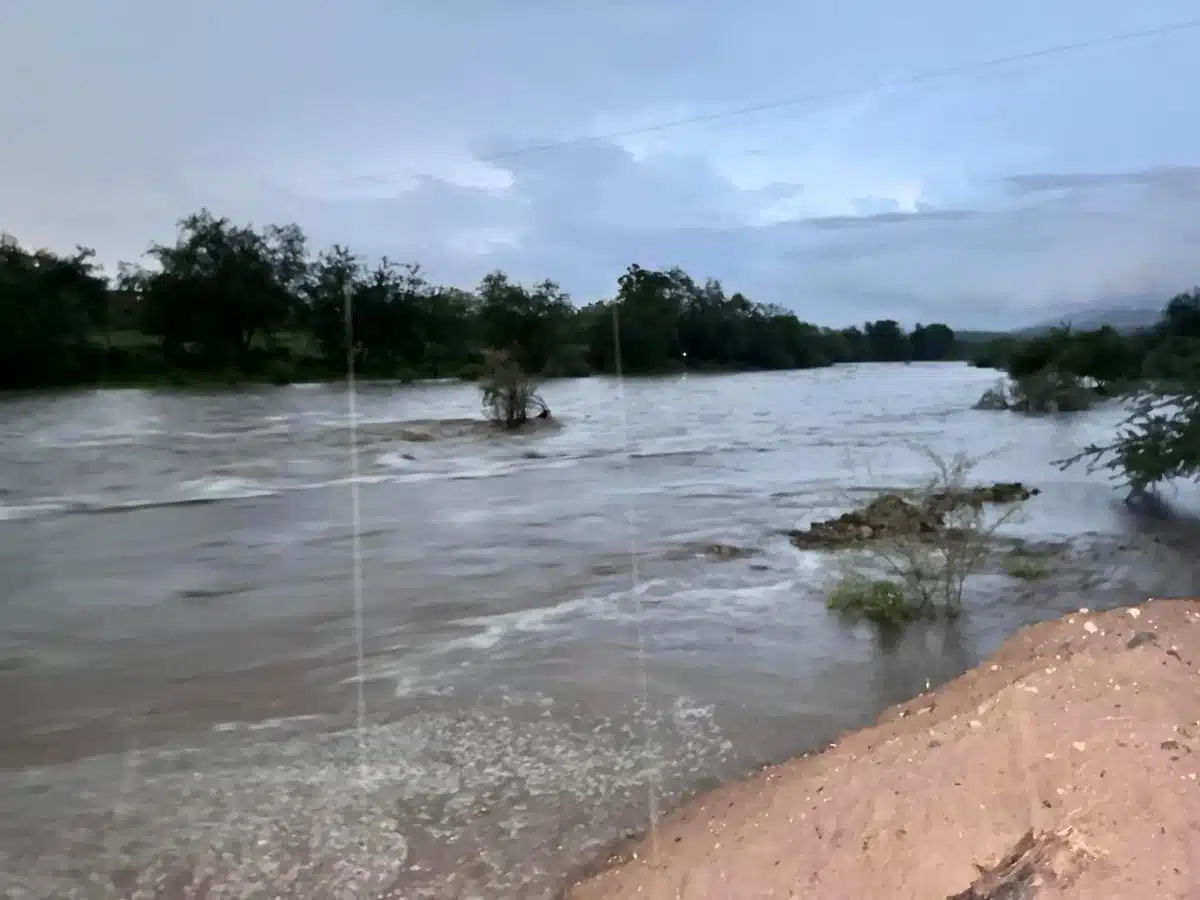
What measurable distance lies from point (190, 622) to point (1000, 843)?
7.67 metres

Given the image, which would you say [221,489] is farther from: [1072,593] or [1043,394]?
[1043,394]

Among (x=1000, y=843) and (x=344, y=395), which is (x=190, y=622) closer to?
(x=1000, y=843)

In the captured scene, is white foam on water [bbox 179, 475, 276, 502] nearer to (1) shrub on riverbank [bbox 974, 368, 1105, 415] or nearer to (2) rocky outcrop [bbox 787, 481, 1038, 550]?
(2) rocky outcrop [bbox 787, 481, 1038, 550]

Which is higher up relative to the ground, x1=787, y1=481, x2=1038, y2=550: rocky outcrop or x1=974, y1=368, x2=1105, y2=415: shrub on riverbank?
x1=974, y1=368, x2=1105, y2=415: shrub on riverbank

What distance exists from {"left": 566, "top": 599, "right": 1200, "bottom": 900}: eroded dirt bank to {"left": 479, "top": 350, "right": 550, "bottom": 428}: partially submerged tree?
16.0 metres

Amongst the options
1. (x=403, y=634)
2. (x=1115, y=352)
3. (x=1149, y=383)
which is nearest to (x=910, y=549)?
(x=403, y=634)

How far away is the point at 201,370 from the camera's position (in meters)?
15.9

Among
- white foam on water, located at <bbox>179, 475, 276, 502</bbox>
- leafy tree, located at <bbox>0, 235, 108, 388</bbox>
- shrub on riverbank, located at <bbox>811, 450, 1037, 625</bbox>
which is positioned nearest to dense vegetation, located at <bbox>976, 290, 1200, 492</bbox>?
shrub on riverbank, located at <bbox>811, 450, 1037, 625</bbox>

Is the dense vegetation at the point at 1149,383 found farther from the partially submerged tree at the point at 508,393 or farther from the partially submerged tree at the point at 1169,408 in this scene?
the partially submerged tree at the point at 508,393

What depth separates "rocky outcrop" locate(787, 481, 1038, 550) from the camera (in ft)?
31.0

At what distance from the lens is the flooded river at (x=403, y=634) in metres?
4.65

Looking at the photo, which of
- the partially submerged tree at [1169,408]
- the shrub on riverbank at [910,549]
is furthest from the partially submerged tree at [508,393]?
the partially submerged tree at [1169,408]

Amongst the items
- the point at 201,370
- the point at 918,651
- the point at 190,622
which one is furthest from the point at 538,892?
the point at 201,370

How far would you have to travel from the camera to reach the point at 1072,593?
30.1 feet
